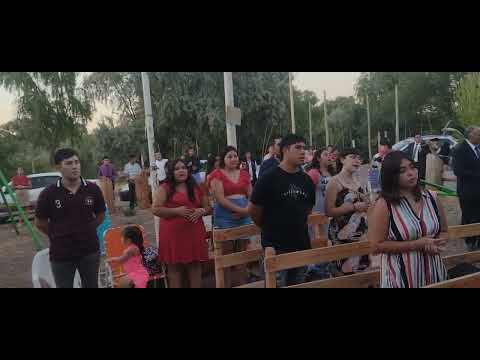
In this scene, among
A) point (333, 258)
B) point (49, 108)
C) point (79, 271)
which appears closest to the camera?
point (333, 258)

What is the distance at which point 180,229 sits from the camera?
3645 millimetres

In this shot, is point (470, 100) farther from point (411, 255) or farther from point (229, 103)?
point (411, 255)

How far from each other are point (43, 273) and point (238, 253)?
1585mm

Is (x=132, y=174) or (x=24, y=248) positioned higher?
(x=132, y=174)

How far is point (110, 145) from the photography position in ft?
75.2

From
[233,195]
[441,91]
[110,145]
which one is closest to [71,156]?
[233,195]

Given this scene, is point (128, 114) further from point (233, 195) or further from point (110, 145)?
point (233, 195)

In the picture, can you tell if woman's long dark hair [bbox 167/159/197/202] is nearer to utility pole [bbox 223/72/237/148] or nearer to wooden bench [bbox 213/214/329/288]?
wooden bench [bbox 213/214/329/288]

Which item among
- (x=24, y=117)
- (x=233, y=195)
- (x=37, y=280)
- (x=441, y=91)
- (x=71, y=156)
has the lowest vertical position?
(x=37, y=280)

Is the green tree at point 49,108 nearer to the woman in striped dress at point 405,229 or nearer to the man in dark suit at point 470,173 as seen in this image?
the man in dark suit at point 470,173

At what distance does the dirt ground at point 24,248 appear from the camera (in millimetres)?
5805

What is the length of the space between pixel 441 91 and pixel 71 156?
32.9m

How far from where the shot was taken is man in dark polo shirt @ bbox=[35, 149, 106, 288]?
3.11 meters

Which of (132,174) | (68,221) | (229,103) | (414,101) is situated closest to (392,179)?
(68,221)
